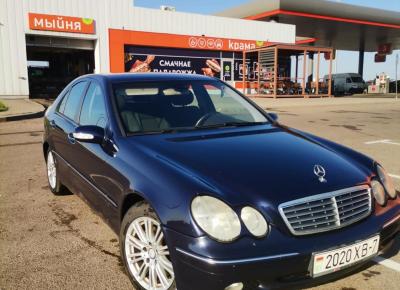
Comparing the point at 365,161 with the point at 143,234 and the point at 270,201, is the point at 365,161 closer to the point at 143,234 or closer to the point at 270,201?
the point at 270,201

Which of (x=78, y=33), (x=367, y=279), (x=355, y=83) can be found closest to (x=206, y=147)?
(x=367, y=279)

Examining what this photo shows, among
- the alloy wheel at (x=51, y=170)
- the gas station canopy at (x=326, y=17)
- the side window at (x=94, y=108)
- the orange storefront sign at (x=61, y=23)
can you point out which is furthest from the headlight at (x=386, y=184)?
the gas station canopy at (x=326, y=17)

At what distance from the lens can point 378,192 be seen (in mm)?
2898

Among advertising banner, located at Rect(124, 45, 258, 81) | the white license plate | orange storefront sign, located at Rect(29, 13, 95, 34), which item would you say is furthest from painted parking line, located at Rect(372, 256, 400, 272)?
orange storefront sign, located at Rect(29, 13, 95, 34)

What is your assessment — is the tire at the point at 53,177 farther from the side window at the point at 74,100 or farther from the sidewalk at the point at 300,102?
the sidewalk at the point at 300,102

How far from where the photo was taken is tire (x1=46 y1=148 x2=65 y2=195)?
4948mm

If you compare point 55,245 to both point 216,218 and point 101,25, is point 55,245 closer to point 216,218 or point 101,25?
point 216,218

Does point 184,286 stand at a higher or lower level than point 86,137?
lower

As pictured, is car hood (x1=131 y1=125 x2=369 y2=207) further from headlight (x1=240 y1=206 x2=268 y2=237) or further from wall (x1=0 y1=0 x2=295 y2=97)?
wall (x1=0 y1=0 x2=295 y2=97)

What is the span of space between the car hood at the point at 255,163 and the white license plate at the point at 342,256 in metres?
0.36

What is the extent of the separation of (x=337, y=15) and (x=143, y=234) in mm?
30409

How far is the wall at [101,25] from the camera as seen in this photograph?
2078 cm

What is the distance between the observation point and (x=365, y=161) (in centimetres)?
324

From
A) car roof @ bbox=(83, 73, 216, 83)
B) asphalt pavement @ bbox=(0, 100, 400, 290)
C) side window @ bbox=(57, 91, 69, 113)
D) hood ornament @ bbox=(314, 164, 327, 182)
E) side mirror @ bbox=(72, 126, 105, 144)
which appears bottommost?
asphalt pavement @ bbox=(0, 100, 400, 290)
